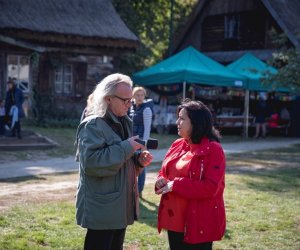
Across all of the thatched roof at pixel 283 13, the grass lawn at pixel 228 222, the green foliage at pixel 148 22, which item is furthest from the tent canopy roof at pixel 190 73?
the green foliage at pixel 148 22

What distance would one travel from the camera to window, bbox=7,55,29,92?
19188 mm

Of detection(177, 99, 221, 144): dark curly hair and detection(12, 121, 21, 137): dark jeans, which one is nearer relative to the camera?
detection(177, 99, 221, 144): dark curly hair

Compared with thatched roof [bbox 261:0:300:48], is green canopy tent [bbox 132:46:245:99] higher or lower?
lower

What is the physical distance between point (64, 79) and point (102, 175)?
17809 mm

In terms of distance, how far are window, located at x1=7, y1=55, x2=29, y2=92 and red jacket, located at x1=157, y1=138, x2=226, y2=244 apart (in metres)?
16.5

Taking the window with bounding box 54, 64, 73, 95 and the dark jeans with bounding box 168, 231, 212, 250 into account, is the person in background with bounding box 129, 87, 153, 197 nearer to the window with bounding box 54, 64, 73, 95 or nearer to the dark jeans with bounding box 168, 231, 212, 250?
the dark jeans with bounding box 168, 231, 212, 250

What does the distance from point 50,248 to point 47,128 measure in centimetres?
1289

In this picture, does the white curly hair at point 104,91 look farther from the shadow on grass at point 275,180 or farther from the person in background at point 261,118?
the person in background at point 261,118

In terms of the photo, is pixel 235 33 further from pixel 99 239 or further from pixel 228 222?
pixel 99 239

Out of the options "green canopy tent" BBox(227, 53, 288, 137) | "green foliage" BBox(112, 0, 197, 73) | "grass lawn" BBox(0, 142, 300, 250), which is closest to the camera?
"grass lawn" BBox(0, 142, 300, 250)

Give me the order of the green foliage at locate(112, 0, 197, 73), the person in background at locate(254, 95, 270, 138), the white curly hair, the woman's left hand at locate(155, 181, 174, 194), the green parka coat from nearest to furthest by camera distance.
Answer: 1. the green parka coat
2. the white curly hair
3. the woman's left hand at locate(155, 181, 174, 194)
4. the person in background at locate(254, 95, 270, 138)
5. the green foliage at locate(112, 0, 197, 73)

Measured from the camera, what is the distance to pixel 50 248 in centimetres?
532

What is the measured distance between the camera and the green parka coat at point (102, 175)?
136 inches

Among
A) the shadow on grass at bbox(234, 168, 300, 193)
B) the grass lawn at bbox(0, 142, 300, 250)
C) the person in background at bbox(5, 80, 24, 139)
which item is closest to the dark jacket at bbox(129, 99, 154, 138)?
the grass lawn at bbox(0, 142, 300, 250)
